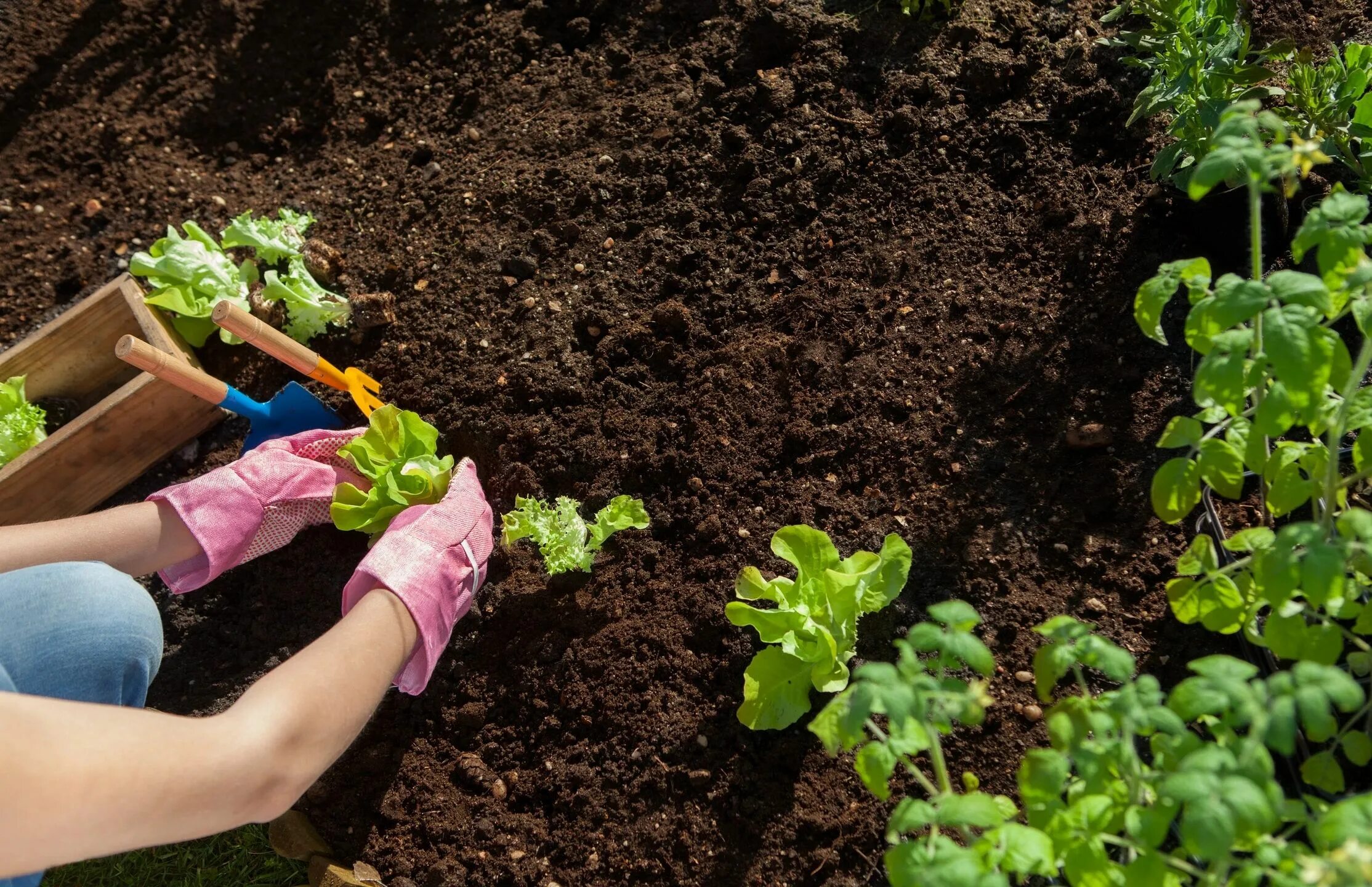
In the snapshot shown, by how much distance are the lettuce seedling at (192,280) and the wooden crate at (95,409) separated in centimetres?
7

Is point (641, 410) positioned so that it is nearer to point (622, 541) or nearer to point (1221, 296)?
point (622, 541)

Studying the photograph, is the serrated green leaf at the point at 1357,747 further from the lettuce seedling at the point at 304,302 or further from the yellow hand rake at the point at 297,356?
the lettuce seedling at the point at 304,302

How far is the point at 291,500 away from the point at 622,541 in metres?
0.85

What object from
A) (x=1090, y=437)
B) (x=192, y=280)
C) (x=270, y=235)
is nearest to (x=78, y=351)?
Result: (x=192, y=280)

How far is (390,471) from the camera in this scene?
222cm

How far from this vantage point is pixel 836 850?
1.89 meters

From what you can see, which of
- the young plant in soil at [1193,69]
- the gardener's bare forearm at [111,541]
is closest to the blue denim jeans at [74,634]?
the gardener's bare forearm at [111,541]

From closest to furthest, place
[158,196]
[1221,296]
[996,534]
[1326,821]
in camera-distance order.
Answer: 1. [1326,821]
2. [1221,296]
3. [996,534]
4. [158,196]

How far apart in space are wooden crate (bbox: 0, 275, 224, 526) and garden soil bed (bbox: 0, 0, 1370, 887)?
11 cm

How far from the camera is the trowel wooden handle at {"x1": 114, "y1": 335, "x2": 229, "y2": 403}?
207 cm

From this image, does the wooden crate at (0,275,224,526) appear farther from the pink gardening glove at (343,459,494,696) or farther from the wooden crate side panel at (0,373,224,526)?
the pink gardening glove at (343,459,494,696)

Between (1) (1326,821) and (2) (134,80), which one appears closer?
(1) (1326,821)

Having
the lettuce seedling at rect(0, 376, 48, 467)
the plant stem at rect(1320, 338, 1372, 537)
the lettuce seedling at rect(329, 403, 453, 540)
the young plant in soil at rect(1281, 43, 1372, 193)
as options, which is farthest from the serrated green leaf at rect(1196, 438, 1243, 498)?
the lettuce seedling at rect(0, 376, 48, 467)

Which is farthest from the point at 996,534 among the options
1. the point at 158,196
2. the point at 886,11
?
the point at 158,196
